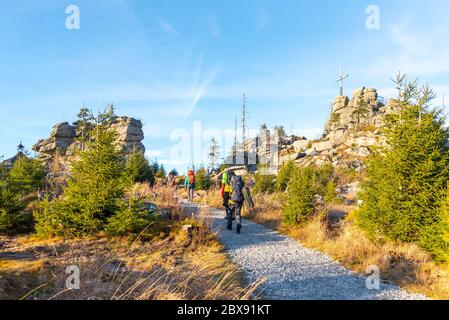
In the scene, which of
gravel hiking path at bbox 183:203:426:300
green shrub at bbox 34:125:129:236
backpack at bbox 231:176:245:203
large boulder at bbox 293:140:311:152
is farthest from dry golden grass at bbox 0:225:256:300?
large boulder at bbox 293:140:311:152

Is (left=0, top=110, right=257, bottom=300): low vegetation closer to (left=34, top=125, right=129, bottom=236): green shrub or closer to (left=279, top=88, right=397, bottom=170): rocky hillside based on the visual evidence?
(left=34, top=125, right=129, bottom=236): green shrub

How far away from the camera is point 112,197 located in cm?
951

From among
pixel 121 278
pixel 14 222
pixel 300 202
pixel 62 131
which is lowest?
pixel 121 278

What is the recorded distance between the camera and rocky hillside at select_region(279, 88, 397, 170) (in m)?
42.4

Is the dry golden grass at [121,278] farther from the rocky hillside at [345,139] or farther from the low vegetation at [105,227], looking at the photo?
the rocky hillside at [345,139]

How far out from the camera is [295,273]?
23.3 ft

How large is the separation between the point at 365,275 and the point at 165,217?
6.81m

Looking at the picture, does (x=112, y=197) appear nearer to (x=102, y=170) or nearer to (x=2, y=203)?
(x=102, y=170)

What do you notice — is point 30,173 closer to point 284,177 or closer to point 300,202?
point 300,202

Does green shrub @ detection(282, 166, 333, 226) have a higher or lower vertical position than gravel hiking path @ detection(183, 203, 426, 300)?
higher

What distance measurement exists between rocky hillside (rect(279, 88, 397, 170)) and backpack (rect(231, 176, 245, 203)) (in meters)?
25.4

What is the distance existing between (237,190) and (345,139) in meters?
44.4

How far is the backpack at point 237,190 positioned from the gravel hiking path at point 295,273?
4.61 feet

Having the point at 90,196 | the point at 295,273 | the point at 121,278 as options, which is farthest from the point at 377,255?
the point at 90,196
